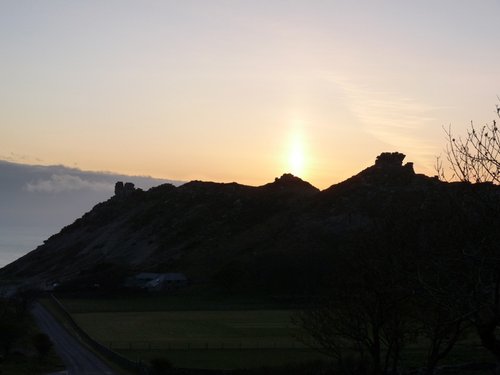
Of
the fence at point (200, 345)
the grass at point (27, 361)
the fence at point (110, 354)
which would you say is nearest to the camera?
the fence at point (110, 354)

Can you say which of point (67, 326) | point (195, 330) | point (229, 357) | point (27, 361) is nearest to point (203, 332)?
point (195, 330)

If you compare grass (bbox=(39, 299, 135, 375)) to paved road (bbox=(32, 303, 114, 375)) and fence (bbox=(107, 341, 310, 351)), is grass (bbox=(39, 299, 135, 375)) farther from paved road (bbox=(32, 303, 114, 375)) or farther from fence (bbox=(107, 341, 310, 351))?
fence (bbox=(107, 341, 310, 351))

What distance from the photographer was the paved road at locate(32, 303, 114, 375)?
57.5 m

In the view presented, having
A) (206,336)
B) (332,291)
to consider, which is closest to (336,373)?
(332,291)

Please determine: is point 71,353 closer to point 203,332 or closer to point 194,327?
point 203,332

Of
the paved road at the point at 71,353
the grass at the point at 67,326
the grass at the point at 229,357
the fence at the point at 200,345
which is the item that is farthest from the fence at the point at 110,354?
the grass at the point at 229,357

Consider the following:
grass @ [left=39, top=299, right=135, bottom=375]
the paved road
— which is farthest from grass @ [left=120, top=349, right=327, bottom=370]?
the paved road

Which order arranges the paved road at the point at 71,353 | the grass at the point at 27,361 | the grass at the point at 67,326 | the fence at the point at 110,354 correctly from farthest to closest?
1. the grass at the point at 27,361
2. the grass at the point at 67,326
3. the paved road at the point at 71,353
4. the fence at the point at 110,354

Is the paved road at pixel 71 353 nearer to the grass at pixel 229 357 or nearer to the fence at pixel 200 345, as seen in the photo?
the fence at pixel 200 345

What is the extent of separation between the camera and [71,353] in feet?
225

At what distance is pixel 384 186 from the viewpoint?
7854 inches

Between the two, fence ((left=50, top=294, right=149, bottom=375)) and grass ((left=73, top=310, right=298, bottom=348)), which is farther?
grass ((left=73, top=310, right=298, bottom=348))

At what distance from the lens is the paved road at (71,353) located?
189ft

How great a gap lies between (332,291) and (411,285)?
51.1 feet
